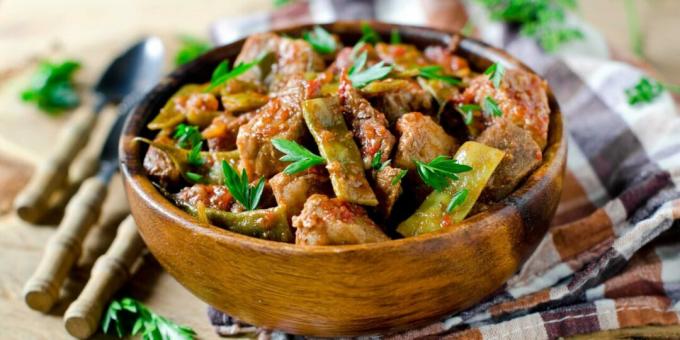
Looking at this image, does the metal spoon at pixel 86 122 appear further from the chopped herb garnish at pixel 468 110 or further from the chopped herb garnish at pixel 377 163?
the chopped herb garnish at pixel 468 110

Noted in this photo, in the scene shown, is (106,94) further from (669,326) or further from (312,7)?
(669,326)

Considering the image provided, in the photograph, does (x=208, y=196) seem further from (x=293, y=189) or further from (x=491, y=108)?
(x=491, y=108)

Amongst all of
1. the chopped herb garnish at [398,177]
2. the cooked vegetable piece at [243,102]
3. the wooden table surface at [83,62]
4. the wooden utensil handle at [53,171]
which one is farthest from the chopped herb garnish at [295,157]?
the wooden utensil handle at [53,171]

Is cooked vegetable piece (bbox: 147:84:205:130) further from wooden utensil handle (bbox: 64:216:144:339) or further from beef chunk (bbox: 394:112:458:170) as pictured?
beef chunk (bbox: 394:112:458:170)

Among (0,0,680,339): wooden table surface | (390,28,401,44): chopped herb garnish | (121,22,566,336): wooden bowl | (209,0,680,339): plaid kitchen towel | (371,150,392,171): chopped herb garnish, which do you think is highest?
(371,150,392,171): chopped herb garnish

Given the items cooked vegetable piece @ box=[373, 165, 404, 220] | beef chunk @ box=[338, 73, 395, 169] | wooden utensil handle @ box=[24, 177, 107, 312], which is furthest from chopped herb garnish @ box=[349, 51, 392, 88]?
wooden utensil handle @ box=[24, 177, 107, 312]
